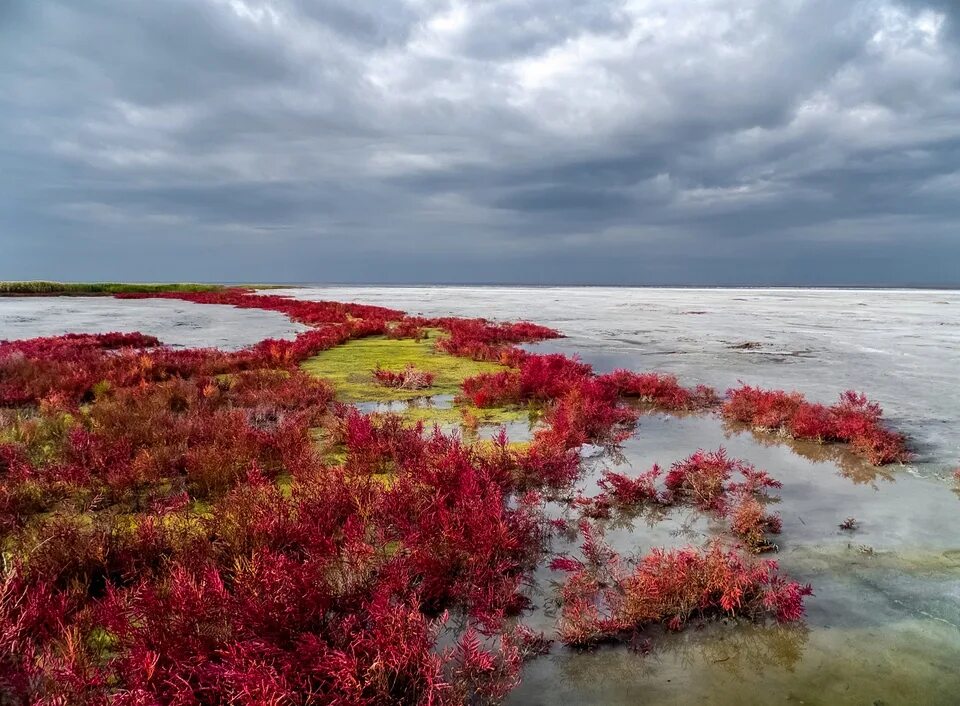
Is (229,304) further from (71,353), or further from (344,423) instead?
(344,423)

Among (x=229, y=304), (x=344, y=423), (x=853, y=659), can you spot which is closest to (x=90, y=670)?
(x=853, y=659)

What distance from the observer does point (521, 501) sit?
6.11 meters

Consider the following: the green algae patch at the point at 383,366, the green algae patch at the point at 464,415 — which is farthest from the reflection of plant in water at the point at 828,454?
the green algae patch at the point at 383,366

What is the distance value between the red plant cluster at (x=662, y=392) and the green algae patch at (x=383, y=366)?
144 inches

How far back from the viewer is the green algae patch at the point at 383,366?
12312mm

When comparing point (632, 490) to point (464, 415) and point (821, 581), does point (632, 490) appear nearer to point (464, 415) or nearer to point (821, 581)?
point (821, 581)

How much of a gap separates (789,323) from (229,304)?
41470mm

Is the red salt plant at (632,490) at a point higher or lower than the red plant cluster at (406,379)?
lower

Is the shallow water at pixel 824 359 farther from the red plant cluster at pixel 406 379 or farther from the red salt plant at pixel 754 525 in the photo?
the red plant cluster at pixel 406 379

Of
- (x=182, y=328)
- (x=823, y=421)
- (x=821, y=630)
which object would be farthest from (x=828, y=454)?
(x=182, y=328)

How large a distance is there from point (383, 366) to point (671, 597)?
12234 millimetres

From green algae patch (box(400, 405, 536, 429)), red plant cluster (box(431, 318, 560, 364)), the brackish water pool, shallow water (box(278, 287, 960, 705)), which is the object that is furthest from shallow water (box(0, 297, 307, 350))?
shallow water (box(278, 287, 960, 705))

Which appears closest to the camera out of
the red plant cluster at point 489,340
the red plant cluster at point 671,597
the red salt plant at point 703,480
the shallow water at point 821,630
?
the shallow water at point 821,630

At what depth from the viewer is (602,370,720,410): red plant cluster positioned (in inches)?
437
